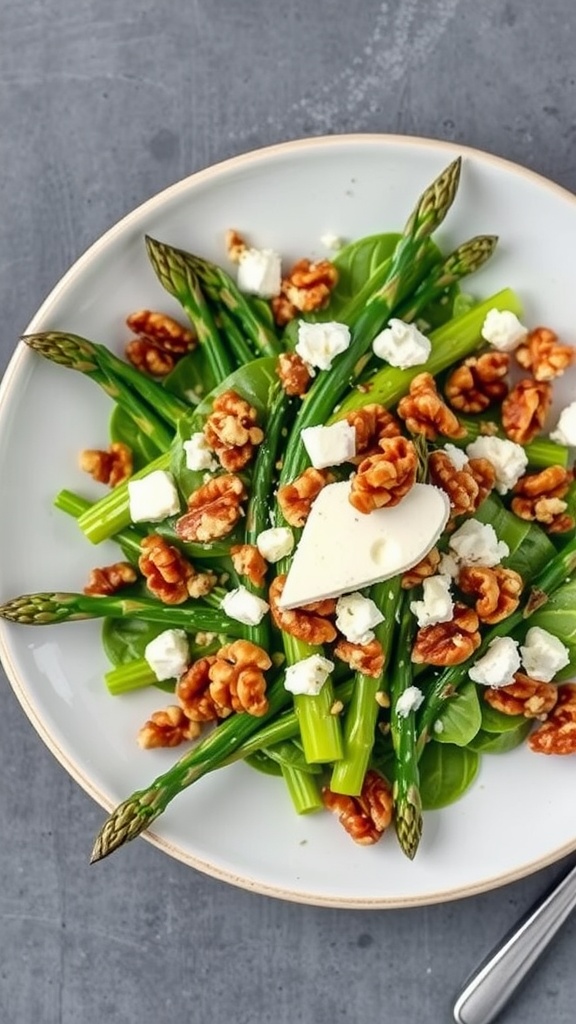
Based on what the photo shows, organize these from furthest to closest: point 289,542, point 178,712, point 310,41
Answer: point 310,41, point 178,712, point 289,542

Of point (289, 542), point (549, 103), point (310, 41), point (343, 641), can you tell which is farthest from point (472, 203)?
point (343, 641)

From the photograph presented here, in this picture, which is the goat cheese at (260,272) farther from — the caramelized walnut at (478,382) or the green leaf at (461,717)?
the green leaf at (461,717)

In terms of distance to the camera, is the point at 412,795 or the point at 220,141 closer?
the point at 412,795

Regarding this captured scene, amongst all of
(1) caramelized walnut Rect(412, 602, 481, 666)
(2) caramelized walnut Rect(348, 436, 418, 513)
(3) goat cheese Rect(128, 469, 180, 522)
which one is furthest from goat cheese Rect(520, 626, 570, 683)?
(3) goat cheese Rect(128, 469, 180, 522)

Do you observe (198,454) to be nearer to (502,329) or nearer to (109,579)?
(109,579)

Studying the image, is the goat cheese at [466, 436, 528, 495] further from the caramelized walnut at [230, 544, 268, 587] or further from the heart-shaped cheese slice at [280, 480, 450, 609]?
the caramelized walnut at [230, 544, 268, 587]

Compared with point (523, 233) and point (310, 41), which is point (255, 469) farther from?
point (310, 41)

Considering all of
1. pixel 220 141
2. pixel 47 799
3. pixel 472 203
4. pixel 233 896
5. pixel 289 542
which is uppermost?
pixel 220 141

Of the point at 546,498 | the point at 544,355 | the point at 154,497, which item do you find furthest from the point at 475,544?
the point at 154,497
